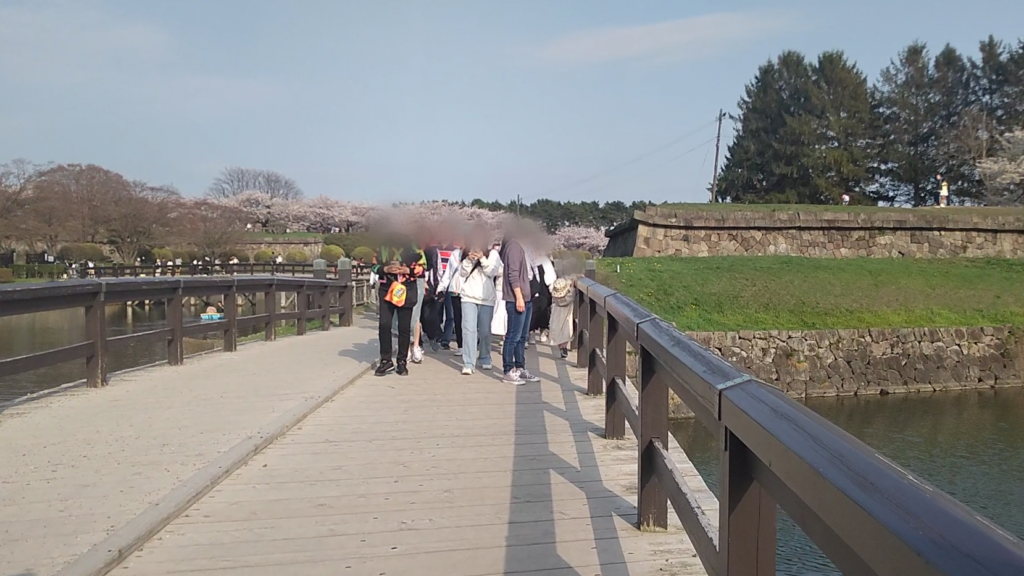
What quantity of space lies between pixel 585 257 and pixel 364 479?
836 cm

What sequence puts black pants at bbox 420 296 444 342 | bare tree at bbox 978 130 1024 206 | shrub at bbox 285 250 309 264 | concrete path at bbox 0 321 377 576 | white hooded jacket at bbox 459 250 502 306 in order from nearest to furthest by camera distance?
concrete path at bbox 0 321 377 576
white hooded jacket at bbox 459 250 502 306
black pants at bbox 420 296 444 342
bare tree at bbox 978 130 1024 206
shrub at bbox 285 250 309 264

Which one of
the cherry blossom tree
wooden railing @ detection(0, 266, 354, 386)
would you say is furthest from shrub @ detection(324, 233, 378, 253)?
wooden railing @ detection(0, 266, 354, 386)

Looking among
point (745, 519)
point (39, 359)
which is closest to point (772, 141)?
point (39, 359)

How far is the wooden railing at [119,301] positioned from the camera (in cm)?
692

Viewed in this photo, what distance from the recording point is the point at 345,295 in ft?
62.0

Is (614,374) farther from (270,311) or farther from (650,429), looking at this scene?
(270,311)

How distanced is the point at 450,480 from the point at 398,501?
0.48 m

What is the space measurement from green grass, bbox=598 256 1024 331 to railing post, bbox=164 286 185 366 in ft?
34.0

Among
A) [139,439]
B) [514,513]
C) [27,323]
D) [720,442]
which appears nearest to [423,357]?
[139,439]

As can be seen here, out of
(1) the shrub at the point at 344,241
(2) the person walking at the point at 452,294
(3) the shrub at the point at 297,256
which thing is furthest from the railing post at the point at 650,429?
(3) the shrub at the point at 297,256

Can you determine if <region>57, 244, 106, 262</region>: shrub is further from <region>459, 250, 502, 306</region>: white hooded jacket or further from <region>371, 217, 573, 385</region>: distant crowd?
<region>459, 250, 502, 306</region>: white hooded jacket

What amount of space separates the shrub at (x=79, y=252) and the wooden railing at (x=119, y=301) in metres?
34.8

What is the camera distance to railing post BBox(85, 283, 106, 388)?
799 cm

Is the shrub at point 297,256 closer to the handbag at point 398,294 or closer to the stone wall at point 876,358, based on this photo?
the stone wall at point 876,358
